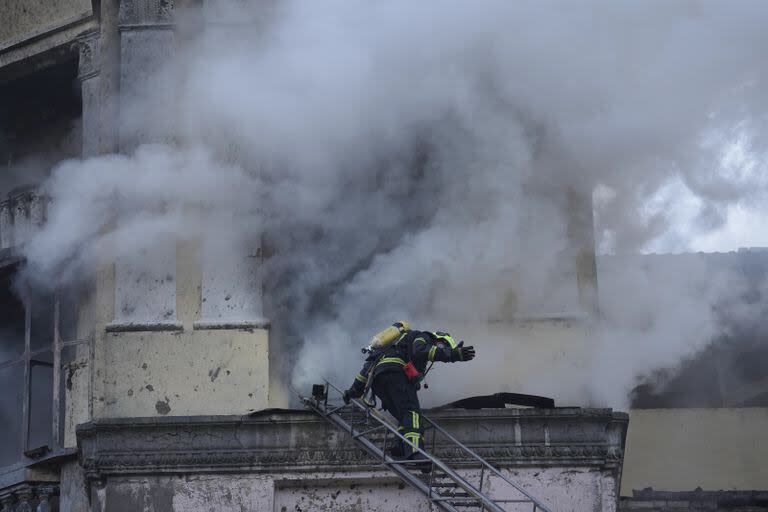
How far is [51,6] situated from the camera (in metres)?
21.4

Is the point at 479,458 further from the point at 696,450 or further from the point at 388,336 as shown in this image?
the point at 696,450

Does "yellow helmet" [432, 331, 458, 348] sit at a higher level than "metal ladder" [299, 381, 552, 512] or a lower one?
higher

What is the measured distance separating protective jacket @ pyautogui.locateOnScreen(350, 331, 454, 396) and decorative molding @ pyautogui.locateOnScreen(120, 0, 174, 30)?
4.72 meters

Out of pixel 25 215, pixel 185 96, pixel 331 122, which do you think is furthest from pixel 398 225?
pixel 25 215

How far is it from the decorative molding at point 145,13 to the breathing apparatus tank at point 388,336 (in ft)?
15.0

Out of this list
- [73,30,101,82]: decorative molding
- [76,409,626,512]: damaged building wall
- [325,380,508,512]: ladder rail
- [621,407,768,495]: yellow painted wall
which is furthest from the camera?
[621,407,768,495]: yellow painted wall

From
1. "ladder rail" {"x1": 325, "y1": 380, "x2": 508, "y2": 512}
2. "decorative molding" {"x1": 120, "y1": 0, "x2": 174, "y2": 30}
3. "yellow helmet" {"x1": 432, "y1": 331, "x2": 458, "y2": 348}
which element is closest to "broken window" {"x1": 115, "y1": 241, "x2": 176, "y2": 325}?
"ladder rail" {"x1": 325, "y1": 380, "x2": 508, "y2": 512}

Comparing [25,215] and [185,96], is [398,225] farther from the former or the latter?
[25,215]

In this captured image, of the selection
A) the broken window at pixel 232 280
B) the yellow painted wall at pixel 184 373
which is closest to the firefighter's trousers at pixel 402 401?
the yellow painted wall at pixel 184 373

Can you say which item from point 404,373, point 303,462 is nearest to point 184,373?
point 303,462

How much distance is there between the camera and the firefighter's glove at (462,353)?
55.5 ft

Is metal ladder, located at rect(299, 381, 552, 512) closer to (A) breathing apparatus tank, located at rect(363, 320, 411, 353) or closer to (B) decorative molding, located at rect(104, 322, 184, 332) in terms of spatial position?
(A) breathing apparatus tank, located at rect(363, 320, 411, 353)

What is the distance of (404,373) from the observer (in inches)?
687

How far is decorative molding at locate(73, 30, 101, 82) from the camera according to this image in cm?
2030
